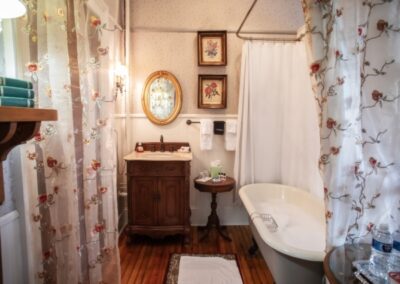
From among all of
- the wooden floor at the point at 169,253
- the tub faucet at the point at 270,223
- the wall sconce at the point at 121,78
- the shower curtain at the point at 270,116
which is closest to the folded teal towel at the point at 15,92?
the wall sconce at the point at 121,78

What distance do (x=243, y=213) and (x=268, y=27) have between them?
2362 mm

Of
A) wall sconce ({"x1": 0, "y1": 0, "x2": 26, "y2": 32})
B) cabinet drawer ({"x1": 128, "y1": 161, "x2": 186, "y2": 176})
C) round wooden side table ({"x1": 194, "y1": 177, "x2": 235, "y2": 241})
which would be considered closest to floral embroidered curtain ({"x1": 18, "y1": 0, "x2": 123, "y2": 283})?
wall sconce ({"x1": 0, "y1": 0, "x2": 26, "y2": 32})

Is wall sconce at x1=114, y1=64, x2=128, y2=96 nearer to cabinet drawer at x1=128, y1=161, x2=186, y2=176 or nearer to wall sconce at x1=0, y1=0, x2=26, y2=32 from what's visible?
cabinet drawer at x1=128, y1=161, x2=186, y2=176

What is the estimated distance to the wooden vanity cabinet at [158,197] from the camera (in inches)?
99.4

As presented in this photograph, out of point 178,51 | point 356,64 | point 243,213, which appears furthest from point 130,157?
point 356,64

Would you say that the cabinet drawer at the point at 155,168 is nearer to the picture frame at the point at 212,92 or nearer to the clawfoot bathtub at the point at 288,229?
the clawfoot bathtub at the point at 288,229

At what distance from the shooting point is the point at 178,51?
296cm

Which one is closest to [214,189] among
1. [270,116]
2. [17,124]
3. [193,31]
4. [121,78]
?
[270,116]

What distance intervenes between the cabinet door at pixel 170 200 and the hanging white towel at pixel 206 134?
1.86 ft

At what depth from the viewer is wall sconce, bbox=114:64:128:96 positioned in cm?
252

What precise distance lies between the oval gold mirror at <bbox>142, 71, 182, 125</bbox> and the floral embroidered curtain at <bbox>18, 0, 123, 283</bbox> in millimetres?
1364

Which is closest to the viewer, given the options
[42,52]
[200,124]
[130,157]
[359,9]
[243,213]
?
[359,9]

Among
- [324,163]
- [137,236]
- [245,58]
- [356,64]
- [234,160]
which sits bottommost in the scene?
[137,236]

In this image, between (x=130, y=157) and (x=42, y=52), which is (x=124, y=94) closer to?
(x=130, y=157)
